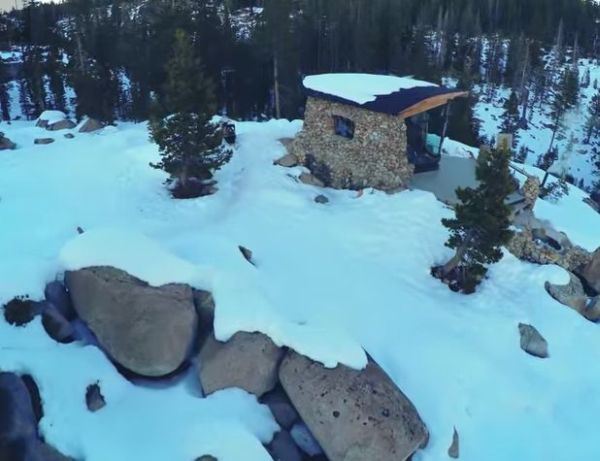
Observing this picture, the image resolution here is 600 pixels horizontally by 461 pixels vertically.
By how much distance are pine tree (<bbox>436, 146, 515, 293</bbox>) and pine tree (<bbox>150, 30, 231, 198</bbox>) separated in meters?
9.73

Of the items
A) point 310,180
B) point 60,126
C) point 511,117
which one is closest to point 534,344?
point 310,180

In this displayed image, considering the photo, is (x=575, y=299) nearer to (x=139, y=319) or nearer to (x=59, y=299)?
(x=139, y=319)

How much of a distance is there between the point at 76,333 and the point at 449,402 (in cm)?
1047

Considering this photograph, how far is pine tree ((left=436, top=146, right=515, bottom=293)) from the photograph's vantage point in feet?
54.5

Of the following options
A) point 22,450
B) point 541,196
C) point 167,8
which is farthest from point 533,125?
point 22,450

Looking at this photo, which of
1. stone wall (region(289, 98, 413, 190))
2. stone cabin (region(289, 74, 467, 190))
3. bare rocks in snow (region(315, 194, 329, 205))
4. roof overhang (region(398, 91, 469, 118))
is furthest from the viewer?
stone wall (region(289, 98, 413, 190))

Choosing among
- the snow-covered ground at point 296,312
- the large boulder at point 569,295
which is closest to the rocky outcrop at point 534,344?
the snow-covered ground at point 296,312

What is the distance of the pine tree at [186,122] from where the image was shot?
67.3 feet

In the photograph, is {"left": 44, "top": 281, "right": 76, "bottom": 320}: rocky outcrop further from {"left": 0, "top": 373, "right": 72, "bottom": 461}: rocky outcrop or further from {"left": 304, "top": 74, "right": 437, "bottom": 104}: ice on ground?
{"left": 304, "top": 74, "right": 437, "bottom": 104}: ice on ground

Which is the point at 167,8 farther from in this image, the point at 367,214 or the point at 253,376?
the point at 253,376

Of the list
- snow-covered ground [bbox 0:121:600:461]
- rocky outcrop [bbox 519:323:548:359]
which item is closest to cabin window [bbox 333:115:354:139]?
snow-covered ground [bbox 0:121:600:461]

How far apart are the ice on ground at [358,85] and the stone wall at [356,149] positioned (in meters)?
0.59

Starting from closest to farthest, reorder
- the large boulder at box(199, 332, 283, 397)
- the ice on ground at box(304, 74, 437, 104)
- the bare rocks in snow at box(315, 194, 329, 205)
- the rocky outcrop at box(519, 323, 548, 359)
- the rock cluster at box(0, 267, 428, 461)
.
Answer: the rock cluster at box(0, 267, 428, 461) < the large boulder at box(199, 332, 283, 397) < the rocky outcrop at box(519, 323, 548, 359) < the bare rocks in snow at box(315, 194, 329, 205) < the ice on ground at box(304, 74, 437, 104)

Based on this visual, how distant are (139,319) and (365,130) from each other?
41.8 feet
